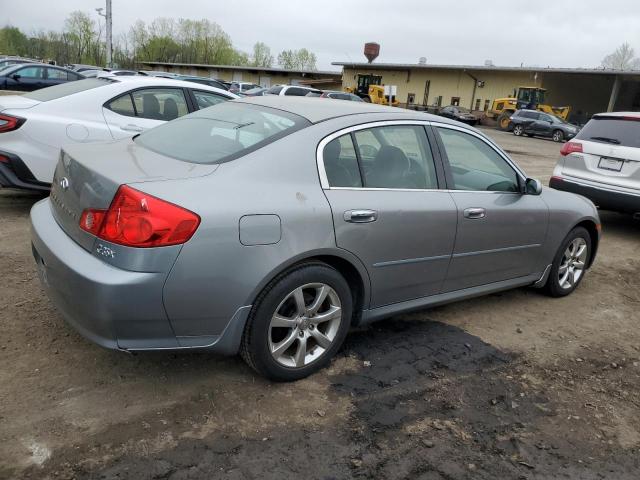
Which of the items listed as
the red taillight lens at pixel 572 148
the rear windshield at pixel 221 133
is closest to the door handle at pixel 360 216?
the rear windshield at pixel 221 133

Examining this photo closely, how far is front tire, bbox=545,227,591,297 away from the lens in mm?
4641

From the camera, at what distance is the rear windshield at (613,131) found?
6719 millimetres

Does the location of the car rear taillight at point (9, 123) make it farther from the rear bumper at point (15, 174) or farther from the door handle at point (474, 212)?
the door handle at point (474, 212)

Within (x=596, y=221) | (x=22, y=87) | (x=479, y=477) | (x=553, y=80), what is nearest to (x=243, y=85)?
(x=22, y=87)

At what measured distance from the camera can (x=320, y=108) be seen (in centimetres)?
343

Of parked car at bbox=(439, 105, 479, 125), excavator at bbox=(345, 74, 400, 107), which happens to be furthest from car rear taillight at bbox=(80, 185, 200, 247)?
excavator at bbox=(345, 74, 400, 107)

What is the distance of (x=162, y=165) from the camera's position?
2879 mm

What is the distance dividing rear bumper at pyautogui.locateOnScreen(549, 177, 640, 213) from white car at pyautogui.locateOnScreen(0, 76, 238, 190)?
4.76 meters

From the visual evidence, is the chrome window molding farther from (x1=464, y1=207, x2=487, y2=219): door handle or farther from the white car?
the white car

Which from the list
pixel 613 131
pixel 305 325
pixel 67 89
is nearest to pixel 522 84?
pixel 613 131

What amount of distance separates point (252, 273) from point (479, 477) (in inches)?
55.7

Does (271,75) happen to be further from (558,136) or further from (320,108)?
(320,108)

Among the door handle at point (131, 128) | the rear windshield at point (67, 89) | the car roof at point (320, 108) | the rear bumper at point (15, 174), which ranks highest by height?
the car roof at point (320, 108)

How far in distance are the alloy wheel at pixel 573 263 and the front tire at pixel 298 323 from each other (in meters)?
2.55
